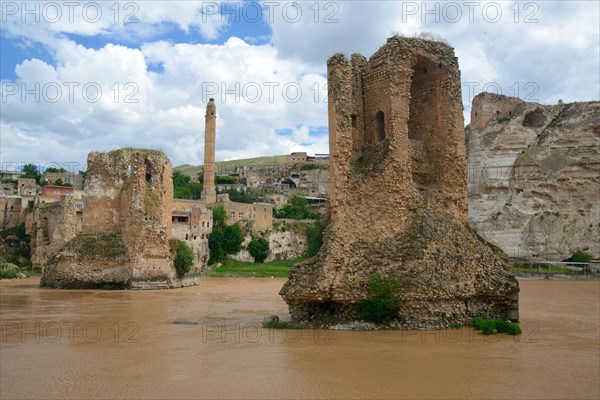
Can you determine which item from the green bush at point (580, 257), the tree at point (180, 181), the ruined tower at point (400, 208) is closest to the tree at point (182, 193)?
the tree at point (180, 181)

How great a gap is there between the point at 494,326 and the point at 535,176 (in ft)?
126

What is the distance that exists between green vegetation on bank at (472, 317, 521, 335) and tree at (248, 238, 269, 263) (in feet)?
130

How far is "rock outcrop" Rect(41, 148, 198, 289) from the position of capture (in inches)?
1092

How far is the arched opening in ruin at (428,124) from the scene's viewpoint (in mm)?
15852

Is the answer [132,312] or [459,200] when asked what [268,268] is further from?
[459,200]

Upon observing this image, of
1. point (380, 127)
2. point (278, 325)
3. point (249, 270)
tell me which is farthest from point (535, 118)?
point (278, 325)

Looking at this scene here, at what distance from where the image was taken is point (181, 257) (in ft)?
99.0

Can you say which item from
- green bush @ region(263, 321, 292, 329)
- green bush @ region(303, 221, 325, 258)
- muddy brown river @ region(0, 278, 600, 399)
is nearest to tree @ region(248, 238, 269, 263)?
green bush @ region(303, 221, 325, 258)

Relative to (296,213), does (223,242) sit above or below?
Answer: below

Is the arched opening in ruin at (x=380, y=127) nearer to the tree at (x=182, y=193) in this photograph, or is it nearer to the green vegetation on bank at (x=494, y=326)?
the green vegetation on bank at (x=494, y=326)

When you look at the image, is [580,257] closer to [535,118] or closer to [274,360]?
[535,118]

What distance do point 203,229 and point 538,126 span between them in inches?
1335

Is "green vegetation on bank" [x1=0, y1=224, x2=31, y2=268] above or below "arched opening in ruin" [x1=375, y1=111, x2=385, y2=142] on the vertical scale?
below

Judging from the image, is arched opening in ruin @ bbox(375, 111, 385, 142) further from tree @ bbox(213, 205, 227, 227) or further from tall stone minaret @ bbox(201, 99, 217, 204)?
tall stone minaret @ bbox(201, 99, 217, 204)
